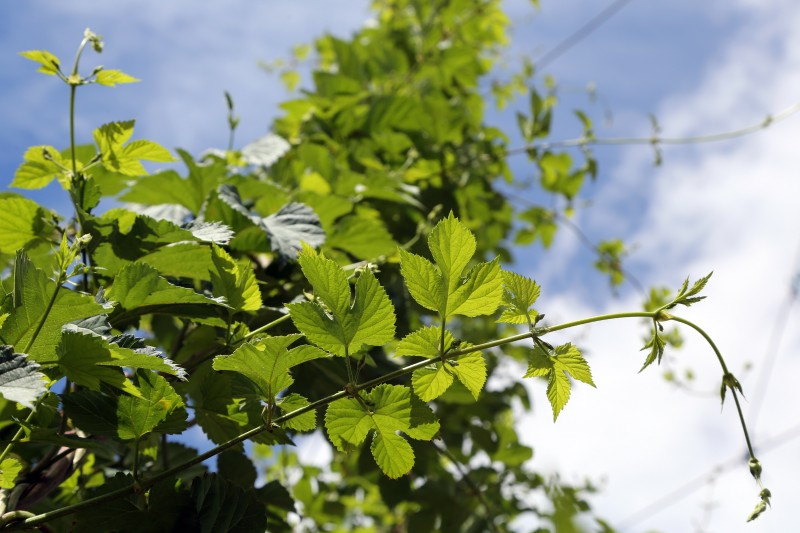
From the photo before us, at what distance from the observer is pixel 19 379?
0.52m

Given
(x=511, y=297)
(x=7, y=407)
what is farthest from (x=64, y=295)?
(x=511, y=297)

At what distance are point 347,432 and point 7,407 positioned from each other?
12.4 inches

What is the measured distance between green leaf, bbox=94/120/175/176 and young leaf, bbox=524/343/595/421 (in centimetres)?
54

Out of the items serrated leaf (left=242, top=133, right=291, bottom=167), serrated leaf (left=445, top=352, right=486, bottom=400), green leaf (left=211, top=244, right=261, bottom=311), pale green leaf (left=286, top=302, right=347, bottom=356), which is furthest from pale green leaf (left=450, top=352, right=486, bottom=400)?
serrated leaf (left=242, top=133, right=291, bottom=167)

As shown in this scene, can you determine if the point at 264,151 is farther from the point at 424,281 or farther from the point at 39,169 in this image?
the point at 424,281

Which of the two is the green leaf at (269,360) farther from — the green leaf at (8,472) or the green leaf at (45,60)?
the green leaf at (45,60)

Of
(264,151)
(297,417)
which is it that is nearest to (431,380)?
(297,417)

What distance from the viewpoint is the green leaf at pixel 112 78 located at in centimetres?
81

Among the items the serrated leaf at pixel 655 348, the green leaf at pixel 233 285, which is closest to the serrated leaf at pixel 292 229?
the green leaf at pixel 233 285

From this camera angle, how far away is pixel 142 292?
729 mm

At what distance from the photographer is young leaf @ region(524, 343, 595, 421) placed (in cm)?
64

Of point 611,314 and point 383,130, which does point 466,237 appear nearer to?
point 611,314

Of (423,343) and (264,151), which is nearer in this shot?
(423,343)

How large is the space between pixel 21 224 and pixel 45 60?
0.21m
